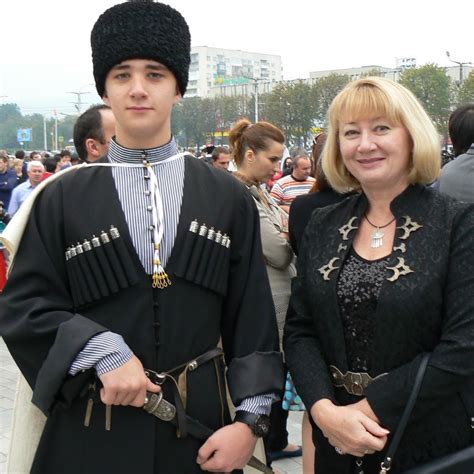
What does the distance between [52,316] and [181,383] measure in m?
0.41

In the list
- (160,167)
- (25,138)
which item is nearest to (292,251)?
(160,167)

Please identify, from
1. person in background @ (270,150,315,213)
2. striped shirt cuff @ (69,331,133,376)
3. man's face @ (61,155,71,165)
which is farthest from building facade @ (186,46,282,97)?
striped shirt cuff @ (69,331,133,376)

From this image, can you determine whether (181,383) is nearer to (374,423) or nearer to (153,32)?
(374,423)

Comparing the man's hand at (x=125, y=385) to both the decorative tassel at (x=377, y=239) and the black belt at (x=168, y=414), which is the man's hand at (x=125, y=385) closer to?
the black belt at (x=168, y=414)

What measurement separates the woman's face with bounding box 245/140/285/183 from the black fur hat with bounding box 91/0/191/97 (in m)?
1.84

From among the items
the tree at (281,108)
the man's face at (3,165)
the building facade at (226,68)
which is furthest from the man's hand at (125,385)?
the building facade at (226,68)

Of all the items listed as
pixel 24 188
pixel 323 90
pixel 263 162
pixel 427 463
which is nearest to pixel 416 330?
pixel 427 463

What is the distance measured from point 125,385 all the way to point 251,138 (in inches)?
96.8

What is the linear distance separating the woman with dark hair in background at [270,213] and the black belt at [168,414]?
161 cm

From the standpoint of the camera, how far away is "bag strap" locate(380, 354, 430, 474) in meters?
1.99

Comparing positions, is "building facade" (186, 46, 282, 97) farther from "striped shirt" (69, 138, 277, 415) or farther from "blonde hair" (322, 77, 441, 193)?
"striped shirt" (69, 138, 277, 415)

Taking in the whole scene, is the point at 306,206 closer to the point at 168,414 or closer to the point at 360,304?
the point at 360,304

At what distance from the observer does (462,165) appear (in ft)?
11.8

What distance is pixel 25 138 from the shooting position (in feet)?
207
